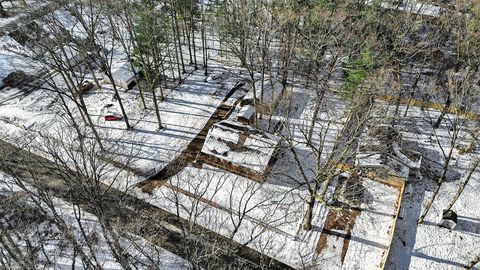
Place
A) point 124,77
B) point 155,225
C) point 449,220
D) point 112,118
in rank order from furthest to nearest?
point 124,77
point 112,118
point 155,225
point 449,220

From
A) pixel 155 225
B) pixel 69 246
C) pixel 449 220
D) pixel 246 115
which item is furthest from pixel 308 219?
pixel 69 246

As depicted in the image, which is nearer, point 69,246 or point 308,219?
point 308,219

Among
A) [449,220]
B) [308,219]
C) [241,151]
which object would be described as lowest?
[449,220]

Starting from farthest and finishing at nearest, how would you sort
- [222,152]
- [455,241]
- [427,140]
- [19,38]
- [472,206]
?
[19,38] < [427,140] < [222,152] < [472,206] < [455,241]

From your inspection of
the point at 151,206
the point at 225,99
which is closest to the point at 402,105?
the point at 225,99

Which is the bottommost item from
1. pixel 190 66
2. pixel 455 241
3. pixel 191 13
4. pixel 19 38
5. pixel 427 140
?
pixel 455 241

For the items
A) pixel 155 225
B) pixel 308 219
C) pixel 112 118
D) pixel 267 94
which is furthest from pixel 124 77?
pixel 308 219

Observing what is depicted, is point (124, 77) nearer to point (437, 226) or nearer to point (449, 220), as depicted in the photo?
point (437, 226)

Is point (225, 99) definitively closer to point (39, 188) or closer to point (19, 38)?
point (39, 188)

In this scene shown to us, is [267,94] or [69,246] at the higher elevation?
[267,94]

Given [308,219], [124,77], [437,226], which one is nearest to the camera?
[308,219]
